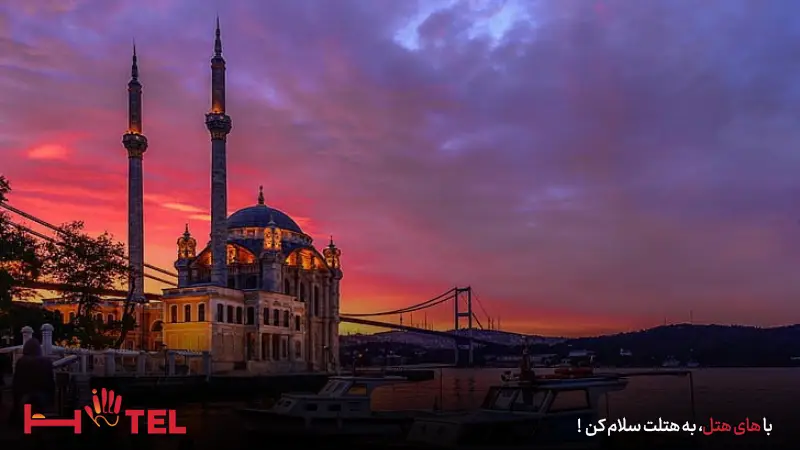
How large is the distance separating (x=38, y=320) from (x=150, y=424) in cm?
2950

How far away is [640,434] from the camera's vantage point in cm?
2241

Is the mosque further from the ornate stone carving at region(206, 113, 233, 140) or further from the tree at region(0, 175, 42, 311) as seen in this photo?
the tree at region(0, 175, 42, 311)

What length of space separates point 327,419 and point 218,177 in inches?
1813

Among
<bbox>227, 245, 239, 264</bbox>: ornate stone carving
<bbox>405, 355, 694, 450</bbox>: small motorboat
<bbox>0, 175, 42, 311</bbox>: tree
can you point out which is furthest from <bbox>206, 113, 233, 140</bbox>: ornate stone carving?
<bbox>405, 355, 694, 450</bbox>: small motorboat

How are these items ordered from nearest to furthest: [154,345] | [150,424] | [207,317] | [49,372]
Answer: [49,372] → [150,424] → [207,317] → [154,345]

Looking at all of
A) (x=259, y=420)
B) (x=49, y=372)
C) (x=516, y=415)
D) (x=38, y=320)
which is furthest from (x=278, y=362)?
(x=49, y=372)

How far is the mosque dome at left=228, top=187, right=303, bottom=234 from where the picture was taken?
83812 mm

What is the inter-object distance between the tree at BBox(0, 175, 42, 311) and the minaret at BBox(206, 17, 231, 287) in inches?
959

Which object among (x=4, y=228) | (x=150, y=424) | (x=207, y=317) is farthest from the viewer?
(x=207, y=317)

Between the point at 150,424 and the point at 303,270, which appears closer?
the point at 150,424

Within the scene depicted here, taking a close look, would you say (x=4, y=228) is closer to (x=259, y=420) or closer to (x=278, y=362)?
(x=259, y=420)

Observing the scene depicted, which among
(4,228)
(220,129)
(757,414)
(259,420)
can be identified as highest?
(220,129)

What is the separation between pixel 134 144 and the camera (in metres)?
Answer: 73.8

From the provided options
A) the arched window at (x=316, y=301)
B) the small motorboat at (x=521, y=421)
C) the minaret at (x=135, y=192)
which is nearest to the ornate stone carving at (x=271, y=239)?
the arched window at (x=316, y=301)
